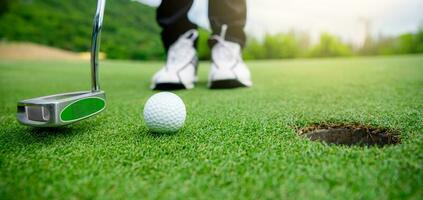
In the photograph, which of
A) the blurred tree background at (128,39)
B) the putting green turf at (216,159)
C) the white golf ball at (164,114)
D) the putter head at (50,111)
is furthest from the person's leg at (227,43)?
the blurred tree background at (128,39)

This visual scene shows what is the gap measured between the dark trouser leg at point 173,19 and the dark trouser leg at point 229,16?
19 cm

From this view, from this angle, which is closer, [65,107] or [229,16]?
[65,107]

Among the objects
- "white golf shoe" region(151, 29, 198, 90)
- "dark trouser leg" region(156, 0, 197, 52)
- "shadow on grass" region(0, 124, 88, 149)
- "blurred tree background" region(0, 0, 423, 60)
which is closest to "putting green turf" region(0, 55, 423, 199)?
"shadow on grass" region(0, 124, 88, 149)

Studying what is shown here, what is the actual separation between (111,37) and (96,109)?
776 inches

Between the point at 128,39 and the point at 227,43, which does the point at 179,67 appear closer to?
the point at 227,43

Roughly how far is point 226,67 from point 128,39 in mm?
18369

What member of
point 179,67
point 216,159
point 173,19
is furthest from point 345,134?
point 173,19

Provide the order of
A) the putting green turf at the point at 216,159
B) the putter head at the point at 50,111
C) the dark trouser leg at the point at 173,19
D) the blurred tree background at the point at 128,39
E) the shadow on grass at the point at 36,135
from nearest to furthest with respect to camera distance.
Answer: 1. the putting green turf at the point at 216,159
2. the putter head at the point at 50,111
3. the shadow on grass at the point at 36,135
4. the dark trouser leg at the point at 173,19
5. the blurred tree background at the point at 128,39

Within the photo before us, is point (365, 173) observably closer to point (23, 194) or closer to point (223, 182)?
point (223, 182)

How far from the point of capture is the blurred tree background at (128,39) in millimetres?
18828

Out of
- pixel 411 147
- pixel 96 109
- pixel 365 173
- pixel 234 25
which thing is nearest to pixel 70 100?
pixel 96 109

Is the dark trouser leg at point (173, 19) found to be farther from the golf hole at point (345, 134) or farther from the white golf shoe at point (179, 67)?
the golf hole at point (345, 134)

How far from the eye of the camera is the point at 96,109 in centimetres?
162

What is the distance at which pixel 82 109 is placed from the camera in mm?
1501
